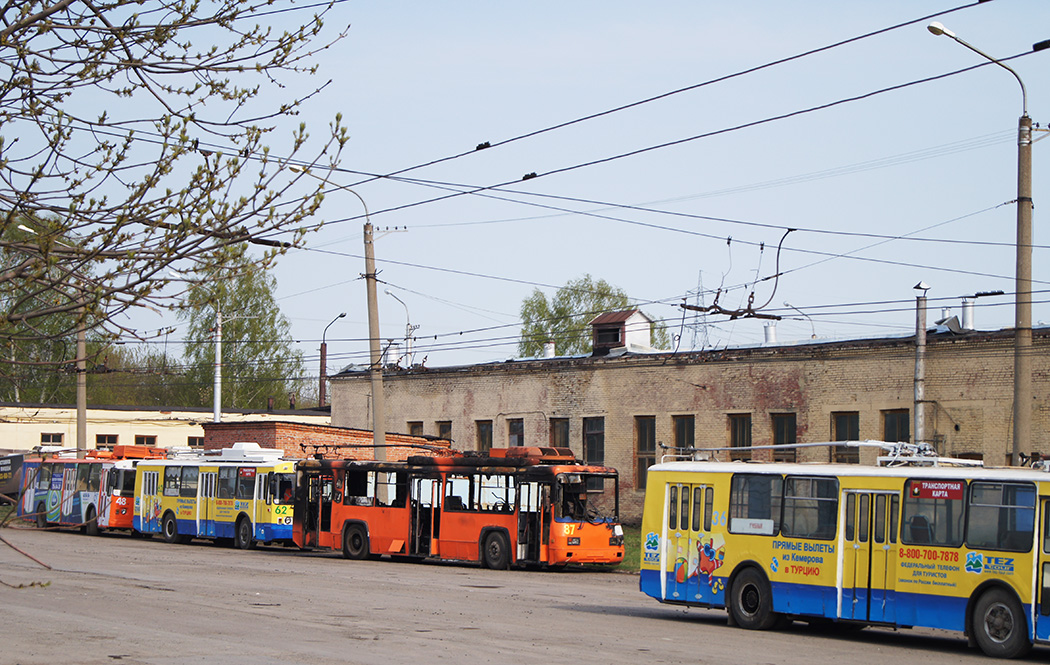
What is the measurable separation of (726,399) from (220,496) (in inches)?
640

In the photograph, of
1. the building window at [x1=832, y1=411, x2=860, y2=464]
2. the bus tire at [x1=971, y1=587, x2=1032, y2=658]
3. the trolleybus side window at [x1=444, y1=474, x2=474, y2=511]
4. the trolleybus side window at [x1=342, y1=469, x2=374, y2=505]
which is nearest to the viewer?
the bus tire at [x1=971, y1=587, x2=1032, y2=658]

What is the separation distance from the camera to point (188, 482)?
132 feet

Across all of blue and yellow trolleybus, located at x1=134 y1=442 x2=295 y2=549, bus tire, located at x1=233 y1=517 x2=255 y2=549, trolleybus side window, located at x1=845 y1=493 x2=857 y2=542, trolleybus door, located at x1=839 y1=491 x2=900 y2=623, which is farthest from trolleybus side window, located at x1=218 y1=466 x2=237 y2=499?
trolleybus door, located at x1=839 y1=491 x2=900 y2=623

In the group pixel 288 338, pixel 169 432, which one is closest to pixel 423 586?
pixel 169 432

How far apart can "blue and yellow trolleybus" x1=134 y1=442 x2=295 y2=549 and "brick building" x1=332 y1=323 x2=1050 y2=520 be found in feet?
34.3

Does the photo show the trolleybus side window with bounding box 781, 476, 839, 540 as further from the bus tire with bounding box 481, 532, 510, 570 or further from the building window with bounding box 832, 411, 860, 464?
the building window with bounding box 832, 411, 860, 464

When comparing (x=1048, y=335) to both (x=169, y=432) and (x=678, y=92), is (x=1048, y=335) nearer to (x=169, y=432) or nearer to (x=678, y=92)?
(x=678, y=92)

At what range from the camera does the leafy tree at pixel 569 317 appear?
84.4 metres

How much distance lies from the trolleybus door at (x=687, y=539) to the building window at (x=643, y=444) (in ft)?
76.7

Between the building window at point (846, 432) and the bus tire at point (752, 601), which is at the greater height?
the building window at point (846, 432)

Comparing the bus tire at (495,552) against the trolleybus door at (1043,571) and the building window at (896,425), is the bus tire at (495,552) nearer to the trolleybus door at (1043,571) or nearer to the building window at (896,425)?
the building window at (896,425)

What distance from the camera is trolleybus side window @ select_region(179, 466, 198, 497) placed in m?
40.1

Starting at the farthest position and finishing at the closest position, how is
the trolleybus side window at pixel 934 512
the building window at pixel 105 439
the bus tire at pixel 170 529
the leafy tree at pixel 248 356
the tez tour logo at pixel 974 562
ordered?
1. the leafy tree at pixel 248 356
2. the building window at pixel 105 439
3. the bus tire at pixel 170 529
4. the trolleybus side window at pixel 934 512
5. the tez tour logo at pixel 974 562

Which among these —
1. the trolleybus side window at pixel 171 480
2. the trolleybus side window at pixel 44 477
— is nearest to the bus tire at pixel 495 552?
the trolleybus side window at pixel 171 480
